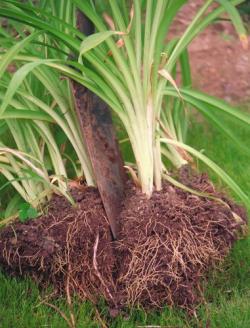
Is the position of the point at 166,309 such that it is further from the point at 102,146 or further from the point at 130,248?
the point at 102,146

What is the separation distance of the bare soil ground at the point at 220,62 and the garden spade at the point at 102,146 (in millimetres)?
1972

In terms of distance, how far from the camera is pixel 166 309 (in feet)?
7.88

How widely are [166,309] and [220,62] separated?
2742 millimetres

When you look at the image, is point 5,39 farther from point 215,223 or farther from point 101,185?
point 215,223

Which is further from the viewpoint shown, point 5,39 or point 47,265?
point 5,39

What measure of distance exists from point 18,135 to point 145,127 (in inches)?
19.6

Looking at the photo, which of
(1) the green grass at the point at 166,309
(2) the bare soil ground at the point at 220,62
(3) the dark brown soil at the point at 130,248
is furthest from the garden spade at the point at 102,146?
(2) the bare soil ground at the point at 220,62

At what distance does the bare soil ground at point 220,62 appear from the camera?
458 cm

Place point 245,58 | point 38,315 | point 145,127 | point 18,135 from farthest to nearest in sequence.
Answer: point 245,58, point 18,135, point 145,127, point 38,315

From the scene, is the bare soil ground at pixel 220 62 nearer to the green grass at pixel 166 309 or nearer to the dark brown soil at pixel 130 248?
the green grass at pixel 166 309

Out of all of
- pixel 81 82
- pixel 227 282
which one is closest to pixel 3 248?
pixel 81 82

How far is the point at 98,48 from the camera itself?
8.19ft

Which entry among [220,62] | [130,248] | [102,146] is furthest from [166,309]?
[220,62]

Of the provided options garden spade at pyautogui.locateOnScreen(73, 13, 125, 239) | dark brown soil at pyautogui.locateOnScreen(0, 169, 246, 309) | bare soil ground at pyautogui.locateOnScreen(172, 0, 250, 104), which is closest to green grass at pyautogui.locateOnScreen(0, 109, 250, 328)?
dark brown soil at pyautogui.locateOnScreen(0, 169, 246, 309)
